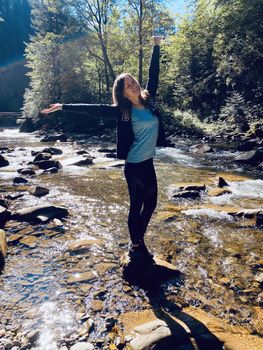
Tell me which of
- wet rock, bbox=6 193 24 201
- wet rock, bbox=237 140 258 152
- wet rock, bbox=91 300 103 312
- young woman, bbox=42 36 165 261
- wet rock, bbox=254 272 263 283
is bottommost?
wet rock, bbox=91 300 103 312

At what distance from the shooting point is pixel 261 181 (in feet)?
29.6

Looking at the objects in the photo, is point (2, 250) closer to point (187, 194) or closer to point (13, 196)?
point (13, 196)

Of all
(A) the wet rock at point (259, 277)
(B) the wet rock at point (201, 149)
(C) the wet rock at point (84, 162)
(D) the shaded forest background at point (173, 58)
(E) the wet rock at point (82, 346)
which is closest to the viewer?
(E) the wet rock at point (82, 346)

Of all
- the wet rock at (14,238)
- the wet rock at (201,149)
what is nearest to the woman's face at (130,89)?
the wet rock at (14,238)

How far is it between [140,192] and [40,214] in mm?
2910

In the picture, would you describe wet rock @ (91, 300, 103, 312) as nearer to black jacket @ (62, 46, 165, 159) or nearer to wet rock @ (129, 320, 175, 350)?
wet rock @ (129, 320, 175, 350)

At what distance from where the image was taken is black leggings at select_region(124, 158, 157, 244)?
3.73 m

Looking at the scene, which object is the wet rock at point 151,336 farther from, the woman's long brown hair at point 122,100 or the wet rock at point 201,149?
the wet rock at point 201,149

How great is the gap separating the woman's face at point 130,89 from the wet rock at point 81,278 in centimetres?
228

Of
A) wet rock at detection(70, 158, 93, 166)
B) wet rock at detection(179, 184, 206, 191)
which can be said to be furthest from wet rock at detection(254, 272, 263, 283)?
wet rock at detection(70, 158, 93, 166)

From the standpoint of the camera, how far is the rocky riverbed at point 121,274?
2939mm

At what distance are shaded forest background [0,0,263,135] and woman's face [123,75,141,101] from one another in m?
15.7

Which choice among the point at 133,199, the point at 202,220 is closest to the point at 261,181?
the point at 202,220

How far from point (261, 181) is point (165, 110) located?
1652 cm
